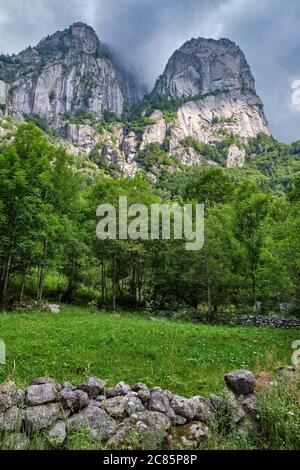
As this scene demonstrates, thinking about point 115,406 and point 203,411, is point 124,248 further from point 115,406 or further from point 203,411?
point 203,411

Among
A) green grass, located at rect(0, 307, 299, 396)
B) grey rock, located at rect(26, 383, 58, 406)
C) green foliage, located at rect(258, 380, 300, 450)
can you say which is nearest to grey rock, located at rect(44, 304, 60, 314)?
green grass, located at rect(0, 307, 299, 396)

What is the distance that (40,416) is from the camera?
7.48 meters

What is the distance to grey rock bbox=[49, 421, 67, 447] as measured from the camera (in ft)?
23.1

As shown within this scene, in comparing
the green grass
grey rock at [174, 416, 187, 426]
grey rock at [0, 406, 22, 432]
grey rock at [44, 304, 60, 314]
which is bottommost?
grey rock at [44, 304, 60, 314]

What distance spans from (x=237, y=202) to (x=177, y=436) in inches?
1188

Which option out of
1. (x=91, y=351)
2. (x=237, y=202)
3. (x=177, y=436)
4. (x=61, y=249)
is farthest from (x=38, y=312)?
(x=237, y=202)

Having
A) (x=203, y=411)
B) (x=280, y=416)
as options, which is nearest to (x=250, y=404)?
(x=280, y=416)

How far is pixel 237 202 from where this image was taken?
116ft

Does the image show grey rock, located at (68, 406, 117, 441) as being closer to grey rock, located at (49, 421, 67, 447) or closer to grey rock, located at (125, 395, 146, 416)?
grey rock, located at (49, 421, 67, 447)

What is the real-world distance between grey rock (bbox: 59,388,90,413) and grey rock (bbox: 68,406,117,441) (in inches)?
9.5

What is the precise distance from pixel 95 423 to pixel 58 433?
0.86 meters

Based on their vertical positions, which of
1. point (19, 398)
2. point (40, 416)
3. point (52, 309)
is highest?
point (19, 398)

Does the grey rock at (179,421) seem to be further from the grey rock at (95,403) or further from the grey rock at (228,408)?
the grey rock at (95,403)
